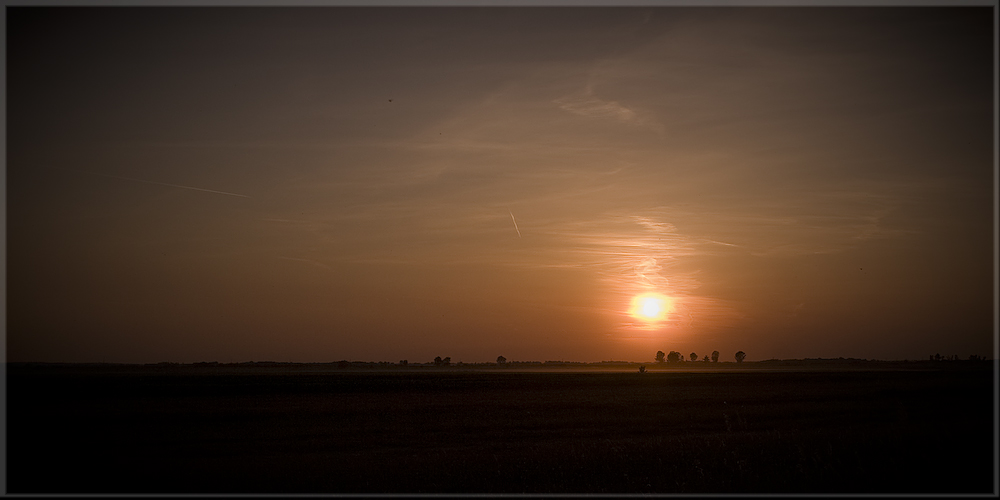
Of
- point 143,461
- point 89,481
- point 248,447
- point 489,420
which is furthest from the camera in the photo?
point 489,420

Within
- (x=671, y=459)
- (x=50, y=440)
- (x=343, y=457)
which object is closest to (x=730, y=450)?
(x=671, y=459)


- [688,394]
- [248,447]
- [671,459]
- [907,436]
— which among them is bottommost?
[688,394]

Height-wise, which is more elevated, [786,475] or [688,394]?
[786,475]

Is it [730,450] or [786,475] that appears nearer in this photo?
[786,475]

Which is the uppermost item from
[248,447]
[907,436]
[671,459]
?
[907,436]

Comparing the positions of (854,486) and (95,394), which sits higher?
(854,486)

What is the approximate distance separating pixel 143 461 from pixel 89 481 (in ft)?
23.4

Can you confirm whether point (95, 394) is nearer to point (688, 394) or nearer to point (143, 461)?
point (143, 461)

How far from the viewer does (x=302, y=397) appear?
2389 inches

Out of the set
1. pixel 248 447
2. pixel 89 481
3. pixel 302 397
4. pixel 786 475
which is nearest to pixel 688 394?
pixel 302 397

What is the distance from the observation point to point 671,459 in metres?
19.6

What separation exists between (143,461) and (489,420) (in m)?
20.2

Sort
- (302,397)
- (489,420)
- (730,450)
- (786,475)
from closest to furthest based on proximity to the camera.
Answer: (786,475)
(730,450)
(489,420)
(302,397)

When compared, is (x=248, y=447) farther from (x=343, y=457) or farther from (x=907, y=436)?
(x=907, y=436)
